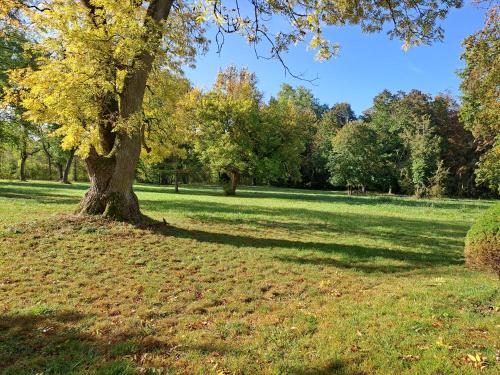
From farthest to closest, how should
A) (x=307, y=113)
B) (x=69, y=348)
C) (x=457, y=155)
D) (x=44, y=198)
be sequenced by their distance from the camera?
(x=307, y=113)
(x=457, y=155)
(x=44, y=198)
(x=69, y=348)

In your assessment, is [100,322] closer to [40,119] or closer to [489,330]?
[489,330]

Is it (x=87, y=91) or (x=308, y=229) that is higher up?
(x=87, y=91)

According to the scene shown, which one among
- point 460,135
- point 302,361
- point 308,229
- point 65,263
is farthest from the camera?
point 460,135

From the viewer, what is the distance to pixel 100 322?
5348mm

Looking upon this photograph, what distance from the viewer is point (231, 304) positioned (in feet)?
20.4

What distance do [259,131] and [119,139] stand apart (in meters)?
21.9

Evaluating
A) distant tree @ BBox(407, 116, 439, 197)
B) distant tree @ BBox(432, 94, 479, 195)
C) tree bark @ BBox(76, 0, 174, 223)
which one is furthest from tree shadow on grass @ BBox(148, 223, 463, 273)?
distant tree @ BBox(432, 94, 479, 195)

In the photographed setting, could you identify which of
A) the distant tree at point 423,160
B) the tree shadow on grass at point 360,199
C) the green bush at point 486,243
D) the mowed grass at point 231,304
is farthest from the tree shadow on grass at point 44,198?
the distant tree at point 423,160

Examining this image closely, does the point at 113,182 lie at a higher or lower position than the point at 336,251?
higher


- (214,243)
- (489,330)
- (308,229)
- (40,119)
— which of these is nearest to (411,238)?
(308,229)

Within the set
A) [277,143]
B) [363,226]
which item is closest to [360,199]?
[277,143]

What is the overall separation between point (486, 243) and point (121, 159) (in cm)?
990

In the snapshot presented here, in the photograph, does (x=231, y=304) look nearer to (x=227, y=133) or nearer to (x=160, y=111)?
(x=160, y=111)

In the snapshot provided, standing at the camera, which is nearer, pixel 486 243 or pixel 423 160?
pixel 486 243
